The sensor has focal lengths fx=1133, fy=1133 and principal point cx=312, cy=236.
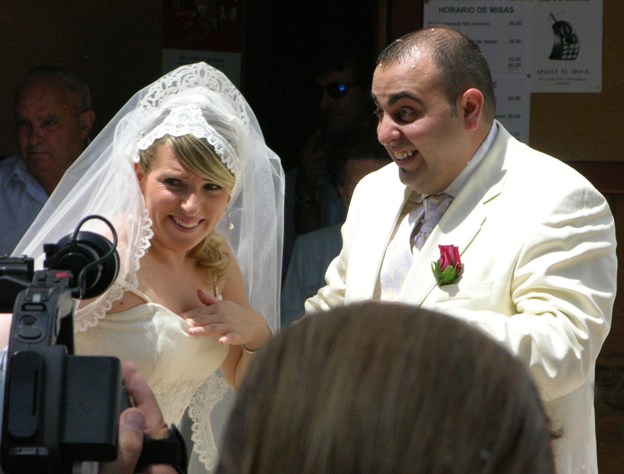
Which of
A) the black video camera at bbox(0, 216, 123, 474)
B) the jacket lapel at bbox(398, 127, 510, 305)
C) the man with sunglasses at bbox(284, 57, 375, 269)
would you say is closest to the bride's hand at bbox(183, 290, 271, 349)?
the jacket lapel at bbox(398, 127, 510, 305)

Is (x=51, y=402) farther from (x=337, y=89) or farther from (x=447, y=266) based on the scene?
(x=337, y=89)

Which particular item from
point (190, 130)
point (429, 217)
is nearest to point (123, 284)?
point (190, 130)

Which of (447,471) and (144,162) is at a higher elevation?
(144,162)

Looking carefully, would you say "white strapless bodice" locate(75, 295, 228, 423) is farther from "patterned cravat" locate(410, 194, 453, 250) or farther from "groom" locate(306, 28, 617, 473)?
"patterned cravat" locate(410, 194, 453, 250)

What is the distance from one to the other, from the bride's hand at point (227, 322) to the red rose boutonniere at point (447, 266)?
1.77 ft

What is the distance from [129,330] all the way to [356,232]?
28.1 inches

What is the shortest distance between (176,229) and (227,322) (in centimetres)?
30

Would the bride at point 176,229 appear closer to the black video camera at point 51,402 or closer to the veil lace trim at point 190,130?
the veil lace trim at point 190,130

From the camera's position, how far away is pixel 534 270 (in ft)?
9.29

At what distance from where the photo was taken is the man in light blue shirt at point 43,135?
4898 mm

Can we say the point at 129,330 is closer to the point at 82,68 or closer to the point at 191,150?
the point at 191,150

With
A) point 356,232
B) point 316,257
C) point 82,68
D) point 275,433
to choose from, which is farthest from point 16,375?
point 82,68

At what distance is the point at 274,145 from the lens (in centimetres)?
619

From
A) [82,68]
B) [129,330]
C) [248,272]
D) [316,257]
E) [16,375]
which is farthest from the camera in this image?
[82,68]
